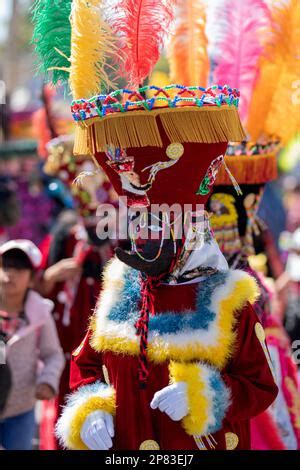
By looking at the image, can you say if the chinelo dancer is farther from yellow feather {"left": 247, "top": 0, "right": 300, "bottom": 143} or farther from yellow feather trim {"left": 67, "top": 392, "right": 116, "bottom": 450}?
yellow feather {"left": 247, "top": 0, "right": 300, "bottom": 143}

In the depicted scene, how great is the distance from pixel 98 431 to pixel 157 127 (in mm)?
1046

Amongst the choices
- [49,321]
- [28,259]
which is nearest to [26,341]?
[49,321]

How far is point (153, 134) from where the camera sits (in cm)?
261

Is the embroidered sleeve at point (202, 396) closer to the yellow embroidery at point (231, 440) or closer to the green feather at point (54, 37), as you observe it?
the yellow embroidery at point (231, 440)

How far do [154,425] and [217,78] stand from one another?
177 centimetres

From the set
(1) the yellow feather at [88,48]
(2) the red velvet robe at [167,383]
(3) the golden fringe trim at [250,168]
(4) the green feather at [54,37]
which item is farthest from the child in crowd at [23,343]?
(1) the yellow feather at [88,48]

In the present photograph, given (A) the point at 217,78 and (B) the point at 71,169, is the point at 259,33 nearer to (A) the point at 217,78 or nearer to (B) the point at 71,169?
(A) the point at 217,78

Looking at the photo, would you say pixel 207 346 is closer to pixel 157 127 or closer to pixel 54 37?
pixel 157 127

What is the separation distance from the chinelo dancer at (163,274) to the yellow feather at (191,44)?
0.92 metres

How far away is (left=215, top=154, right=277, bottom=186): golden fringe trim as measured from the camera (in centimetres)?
376

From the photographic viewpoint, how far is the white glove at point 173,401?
261cm

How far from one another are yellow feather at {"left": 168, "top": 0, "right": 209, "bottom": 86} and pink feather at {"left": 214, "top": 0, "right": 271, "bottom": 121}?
125 mm

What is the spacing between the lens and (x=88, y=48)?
2750 millimetres

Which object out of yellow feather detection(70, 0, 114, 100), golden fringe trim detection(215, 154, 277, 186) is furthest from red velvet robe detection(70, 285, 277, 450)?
golden fringe trim detection(215, 154, 277, 186)
